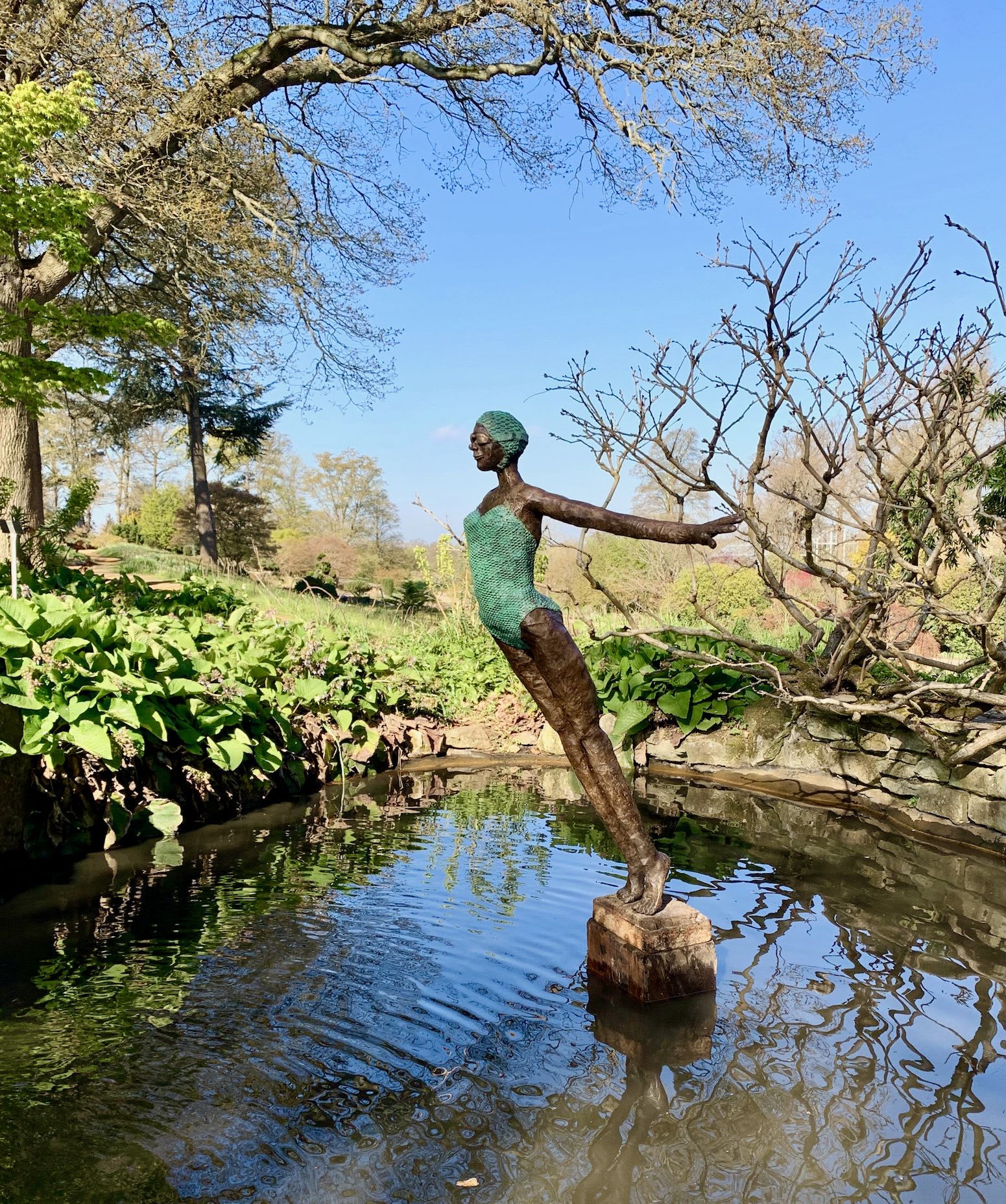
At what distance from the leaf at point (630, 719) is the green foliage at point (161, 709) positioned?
1.94 metres

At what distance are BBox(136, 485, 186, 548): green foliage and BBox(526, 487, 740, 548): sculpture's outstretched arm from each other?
23.2m

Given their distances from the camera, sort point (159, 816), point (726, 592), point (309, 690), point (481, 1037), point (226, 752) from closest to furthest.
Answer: point (481, 1037) → point (159, 816) → point (226, 752) → point (309, 690) → point (726, 592)

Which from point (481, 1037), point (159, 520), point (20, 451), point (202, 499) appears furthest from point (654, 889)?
point (159, 520)

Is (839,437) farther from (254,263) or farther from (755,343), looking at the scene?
(254,263)

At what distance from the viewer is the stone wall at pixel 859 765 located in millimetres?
5133

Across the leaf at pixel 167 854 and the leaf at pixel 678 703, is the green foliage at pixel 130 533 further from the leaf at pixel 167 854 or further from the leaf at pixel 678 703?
the leaf at pixel 167 854

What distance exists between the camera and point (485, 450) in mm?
3006

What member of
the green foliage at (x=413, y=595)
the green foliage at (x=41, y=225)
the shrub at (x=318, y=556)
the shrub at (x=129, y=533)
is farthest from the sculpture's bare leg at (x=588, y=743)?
the shrub at (x=129, y=533)

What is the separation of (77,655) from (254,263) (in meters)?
10.3

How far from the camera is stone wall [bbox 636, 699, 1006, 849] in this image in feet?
16.8

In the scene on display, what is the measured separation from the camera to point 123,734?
473 centimetres

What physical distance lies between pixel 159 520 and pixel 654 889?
24.2m

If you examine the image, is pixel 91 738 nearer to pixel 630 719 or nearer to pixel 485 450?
pixel 485 450

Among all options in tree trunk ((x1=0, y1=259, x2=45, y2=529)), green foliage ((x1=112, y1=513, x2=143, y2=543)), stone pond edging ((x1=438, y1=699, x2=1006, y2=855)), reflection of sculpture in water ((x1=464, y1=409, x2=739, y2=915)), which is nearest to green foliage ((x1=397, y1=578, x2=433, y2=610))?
tree trunk ((x1=0, y1=259, x2=45, y2=529))
